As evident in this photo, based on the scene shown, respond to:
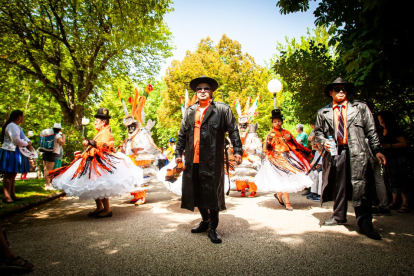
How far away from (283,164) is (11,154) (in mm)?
6264

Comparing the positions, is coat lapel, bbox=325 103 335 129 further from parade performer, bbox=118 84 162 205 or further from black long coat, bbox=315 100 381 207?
parade performer, bbox=118 84 162 205

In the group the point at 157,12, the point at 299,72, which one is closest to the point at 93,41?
the point at 157,12

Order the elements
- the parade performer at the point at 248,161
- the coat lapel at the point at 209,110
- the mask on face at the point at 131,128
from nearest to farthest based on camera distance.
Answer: the coat lapel at the point at 209,110 → the mask on face at the point at 131,128 → the parade performer at the point at 248,161

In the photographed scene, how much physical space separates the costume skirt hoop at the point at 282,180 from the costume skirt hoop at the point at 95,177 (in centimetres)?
279

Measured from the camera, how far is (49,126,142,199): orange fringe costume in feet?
14.4

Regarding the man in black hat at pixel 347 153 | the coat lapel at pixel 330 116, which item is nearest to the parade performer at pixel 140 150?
the man in black hat at pixel 347 153

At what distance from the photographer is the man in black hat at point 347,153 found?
3.53 m

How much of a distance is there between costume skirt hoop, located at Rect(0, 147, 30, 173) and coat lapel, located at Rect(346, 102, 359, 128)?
6859mm

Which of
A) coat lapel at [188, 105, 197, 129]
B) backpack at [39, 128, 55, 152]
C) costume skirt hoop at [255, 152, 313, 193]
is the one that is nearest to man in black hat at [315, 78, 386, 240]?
costume skirt hoop at [255, 152, 313, 193]

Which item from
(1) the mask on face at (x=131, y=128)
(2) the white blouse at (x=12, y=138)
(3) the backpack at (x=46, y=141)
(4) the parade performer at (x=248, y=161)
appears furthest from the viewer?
(3) the backpack at (x=46, y=141)

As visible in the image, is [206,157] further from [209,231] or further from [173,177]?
[173,177]

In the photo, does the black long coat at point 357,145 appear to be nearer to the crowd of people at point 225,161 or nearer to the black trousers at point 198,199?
the crowd of people at point 225,161

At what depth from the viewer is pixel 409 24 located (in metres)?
3.25

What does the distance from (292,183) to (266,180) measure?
55 cm
